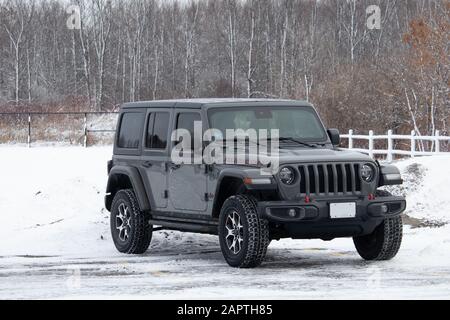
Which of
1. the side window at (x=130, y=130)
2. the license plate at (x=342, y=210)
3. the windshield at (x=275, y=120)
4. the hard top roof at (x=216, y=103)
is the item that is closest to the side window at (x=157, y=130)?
the hard top roof at (x=216, y=103)

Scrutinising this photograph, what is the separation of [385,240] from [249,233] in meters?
1.87

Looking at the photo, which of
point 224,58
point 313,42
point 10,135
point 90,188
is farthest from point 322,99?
point 224,58

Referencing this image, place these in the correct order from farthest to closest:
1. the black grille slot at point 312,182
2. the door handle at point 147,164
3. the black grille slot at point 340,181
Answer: the door handle at point 147,164 < the black grille slot at point 340,181 < the black grille slot at point 312,182

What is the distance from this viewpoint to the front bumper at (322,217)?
1200 cm

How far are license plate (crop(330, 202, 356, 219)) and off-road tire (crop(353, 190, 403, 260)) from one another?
82 centimetres

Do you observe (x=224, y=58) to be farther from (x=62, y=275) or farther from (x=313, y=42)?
(x=62, y=275)

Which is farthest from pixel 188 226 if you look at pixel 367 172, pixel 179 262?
pixel 367 172

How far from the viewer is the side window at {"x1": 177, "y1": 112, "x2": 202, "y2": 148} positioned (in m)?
13.7

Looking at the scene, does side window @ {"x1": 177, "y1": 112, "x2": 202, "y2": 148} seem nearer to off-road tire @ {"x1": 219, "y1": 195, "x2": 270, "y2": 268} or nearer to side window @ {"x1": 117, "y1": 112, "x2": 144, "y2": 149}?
side window @ {"x1": 117, "y1": 112, "x2": 144, "y2": 149}

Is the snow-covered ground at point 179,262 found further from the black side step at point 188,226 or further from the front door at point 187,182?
the front door at point 187,182

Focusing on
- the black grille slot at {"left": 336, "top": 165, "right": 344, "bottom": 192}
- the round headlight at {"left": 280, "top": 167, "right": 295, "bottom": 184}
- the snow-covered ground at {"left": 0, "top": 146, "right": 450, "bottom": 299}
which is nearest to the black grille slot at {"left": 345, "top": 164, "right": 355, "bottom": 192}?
the black grille slot at {"left": 336, "top": 165, "right": 344, "bottom": 192}

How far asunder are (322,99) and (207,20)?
1685 inches

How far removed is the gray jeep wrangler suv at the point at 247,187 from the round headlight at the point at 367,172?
0.05 ft
